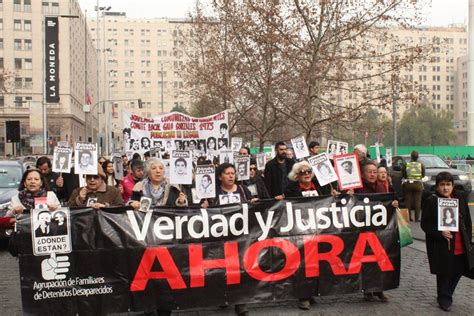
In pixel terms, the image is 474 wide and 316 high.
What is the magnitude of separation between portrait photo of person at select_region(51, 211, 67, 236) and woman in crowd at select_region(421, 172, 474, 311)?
3.86 m

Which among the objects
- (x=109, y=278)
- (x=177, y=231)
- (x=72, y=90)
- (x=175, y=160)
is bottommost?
(x=109, y=278)

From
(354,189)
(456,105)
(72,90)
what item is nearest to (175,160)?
(354,189)

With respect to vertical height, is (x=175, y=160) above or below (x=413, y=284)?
above

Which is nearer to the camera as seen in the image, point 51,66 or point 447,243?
point 447,243

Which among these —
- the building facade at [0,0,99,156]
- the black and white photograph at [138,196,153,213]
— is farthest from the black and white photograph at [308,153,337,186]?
the building facade at [0,0,99,156]

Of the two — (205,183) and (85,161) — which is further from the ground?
(85,161)

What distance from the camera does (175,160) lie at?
7141 mm

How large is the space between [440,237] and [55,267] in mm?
4033

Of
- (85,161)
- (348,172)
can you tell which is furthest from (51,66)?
(348,172)

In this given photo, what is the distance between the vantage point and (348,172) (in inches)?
270

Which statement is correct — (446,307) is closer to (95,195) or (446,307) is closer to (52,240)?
(95,195)

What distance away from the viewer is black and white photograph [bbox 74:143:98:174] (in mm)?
7080

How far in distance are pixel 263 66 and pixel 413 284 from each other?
13728 millimetres

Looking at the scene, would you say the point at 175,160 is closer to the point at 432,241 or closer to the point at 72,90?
the point at 432,241
